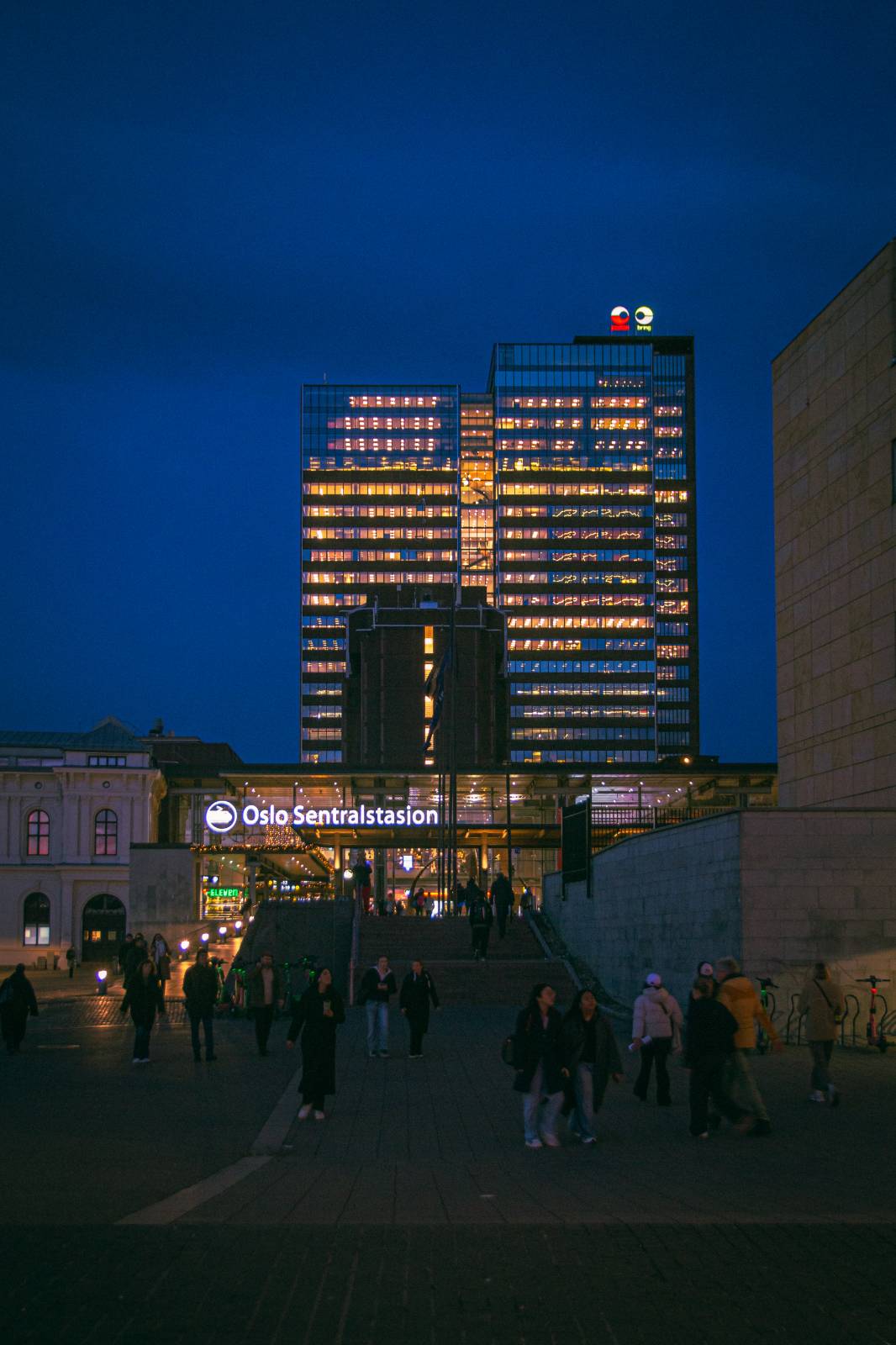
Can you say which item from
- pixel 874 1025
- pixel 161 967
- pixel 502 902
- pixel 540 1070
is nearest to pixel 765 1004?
pixel 874 1025

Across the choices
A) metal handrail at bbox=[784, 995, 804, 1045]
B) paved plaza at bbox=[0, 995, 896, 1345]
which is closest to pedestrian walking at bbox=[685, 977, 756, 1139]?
paved plaza at bbox=[0, 995, 896, 1345]

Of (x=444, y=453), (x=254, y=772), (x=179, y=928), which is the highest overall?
(x=444, y=453)

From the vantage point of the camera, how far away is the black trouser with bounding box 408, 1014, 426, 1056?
22469 millimetres

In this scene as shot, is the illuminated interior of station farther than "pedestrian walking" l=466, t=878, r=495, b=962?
Yes

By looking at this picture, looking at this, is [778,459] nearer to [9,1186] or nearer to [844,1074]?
[844,1074]

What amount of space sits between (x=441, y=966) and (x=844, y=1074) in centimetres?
1897

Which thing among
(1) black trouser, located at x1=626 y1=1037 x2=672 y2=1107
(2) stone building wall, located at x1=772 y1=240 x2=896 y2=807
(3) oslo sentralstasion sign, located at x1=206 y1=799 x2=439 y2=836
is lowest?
(1) black trouser, located at x1=626 y1=1037 x2=672 y2=1107

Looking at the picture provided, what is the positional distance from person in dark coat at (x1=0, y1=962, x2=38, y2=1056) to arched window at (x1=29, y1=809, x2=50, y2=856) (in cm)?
5831

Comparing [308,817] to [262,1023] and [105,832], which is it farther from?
[262,1023]

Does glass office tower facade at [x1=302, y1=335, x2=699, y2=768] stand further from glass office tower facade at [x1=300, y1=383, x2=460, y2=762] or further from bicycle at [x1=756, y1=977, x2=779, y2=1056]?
bicycle at [x1=756, y1=977, x2=779, y2=1056]

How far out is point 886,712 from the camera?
95.8 ft

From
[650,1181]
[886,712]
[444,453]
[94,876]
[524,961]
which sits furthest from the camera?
[444,453]

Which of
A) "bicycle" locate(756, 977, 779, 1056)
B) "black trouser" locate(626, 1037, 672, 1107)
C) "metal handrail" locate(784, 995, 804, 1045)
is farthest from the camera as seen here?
"metal handrail" locate(784, 995, 804, 1045)

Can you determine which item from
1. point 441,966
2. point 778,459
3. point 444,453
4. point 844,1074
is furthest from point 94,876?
point 444,453
